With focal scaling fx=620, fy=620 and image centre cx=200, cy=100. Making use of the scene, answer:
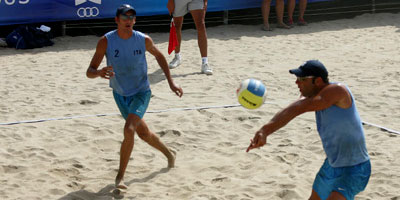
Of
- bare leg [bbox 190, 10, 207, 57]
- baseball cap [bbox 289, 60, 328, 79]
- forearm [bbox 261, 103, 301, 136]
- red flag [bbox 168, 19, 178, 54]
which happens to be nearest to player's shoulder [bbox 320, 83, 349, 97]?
baseball cap [bbox 289, 60, 328, 79]

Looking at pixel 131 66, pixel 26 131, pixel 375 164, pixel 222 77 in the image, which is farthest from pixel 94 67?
pixel 222 77

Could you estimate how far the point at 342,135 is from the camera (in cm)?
392

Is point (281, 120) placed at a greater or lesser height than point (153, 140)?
greater

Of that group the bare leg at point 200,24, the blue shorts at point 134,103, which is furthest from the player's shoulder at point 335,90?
the bare leg at point 200,24

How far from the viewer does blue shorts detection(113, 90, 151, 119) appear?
5.22 m

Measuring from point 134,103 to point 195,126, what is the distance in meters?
1.78

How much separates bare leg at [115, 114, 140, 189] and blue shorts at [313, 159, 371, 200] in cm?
170

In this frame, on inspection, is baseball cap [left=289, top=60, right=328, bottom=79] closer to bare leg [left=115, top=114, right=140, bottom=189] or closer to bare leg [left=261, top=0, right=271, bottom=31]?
bare leg [left=115, top=114, right=140, bottom=189]

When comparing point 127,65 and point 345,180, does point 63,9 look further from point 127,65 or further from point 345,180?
point 345,180

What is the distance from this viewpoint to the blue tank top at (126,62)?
5285 millimetres

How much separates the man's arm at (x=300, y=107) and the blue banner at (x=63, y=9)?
853cm

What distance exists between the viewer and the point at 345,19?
13445mm

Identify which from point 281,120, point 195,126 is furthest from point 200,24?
point 281,120

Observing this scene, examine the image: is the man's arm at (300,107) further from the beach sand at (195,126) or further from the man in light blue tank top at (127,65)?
the man in light blue tank top at (127,65)
